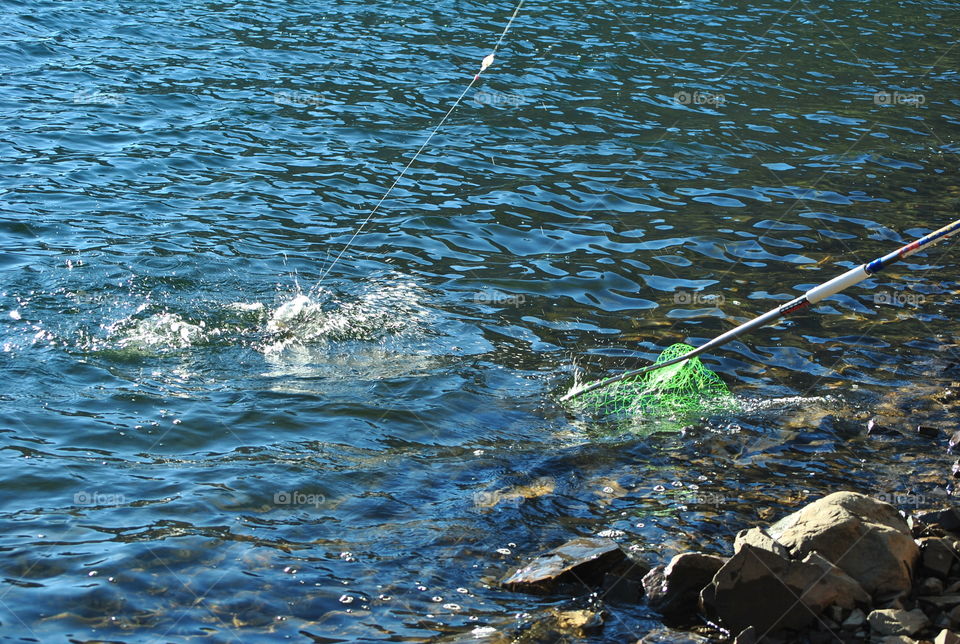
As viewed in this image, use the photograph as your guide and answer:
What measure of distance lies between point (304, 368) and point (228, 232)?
123 inches

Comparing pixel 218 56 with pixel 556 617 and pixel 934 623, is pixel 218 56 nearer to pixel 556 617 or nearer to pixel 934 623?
pixel 556 617

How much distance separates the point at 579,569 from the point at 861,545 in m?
1.47

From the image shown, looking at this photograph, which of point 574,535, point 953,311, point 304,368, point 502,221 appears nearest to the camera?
point 574,535

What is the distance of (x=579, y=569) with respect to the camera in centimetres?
524

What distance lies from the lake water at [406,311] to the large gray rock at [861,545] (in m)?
0.87

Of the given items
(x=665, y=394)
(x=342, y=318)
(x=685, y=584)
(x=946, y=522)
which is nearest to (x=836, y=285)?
(x=946, y=522)

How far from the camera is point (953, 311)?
9.26m

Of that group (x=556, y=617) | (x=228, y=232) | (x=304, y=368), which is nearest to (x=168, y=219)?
(x=228, y=232)

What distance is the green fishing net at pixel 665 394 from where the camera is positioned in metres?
7.55

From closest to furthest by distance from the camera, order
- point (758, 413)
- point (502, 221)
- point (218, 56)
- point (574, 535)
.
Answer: point (574, 535) < point (758, 413) < point (502, 221) < point (218, 56)

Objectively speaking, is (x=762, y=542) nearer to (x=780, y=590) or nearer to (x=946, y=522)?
(x=780, y=590)

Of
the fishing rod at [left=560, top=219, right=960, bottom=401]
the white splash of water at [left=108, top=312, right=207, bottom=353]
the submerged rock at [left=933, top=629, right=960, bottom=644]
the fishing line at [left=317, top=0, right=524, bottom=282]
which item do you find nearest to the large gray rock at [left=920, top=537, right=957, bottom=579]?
the submerged rock at [left=933, top=629, right=960, bottom=644]

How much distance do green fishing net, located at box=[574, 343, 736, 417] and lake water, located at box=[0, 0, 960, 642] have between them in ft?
0.80

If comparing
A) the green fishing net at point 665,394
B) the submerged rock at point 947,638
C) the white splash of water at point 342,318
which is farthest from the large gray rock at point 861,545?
the white splash of water at point 342,318
